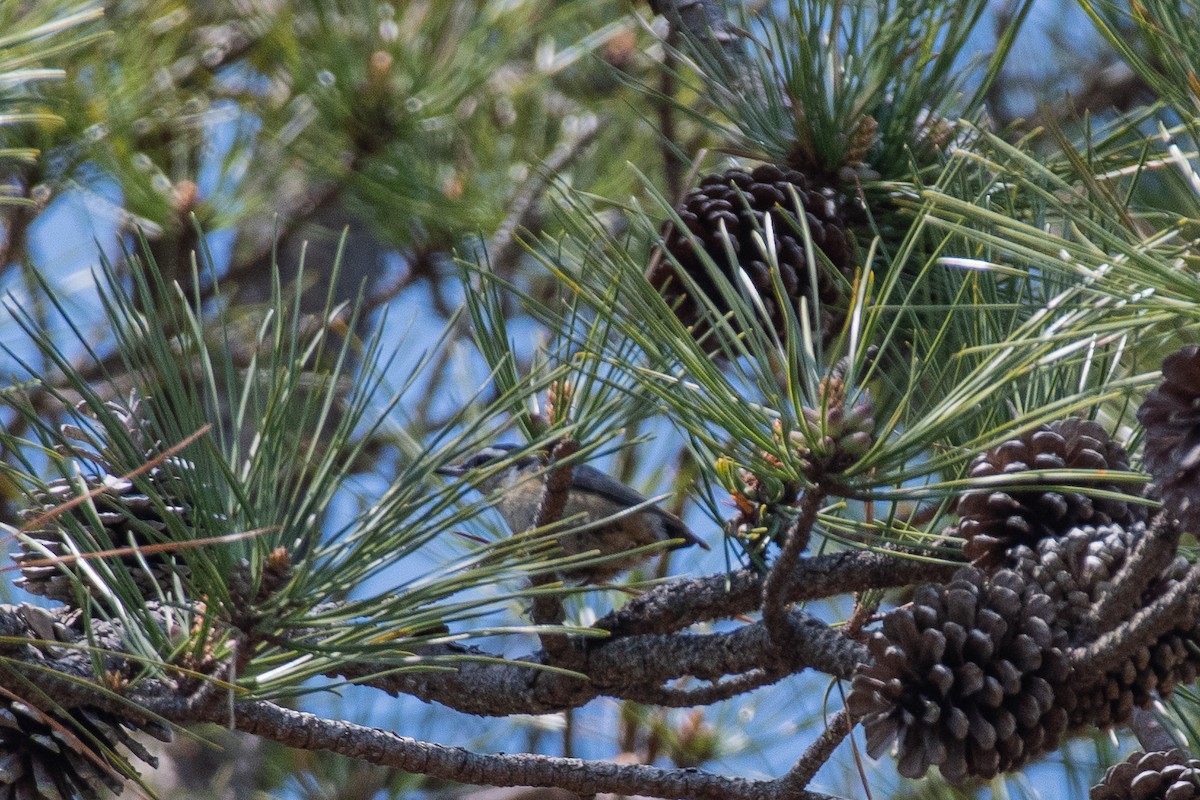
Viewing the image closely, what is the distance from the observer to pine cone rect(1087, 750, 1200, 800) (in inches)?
45.9

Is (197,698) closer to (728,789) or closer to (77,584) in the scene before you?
(77,584)

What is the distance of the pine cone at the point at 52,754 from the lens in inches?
43.8

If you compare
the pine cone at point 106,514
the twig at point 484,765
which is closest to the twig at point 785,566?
the twig at point 484,765

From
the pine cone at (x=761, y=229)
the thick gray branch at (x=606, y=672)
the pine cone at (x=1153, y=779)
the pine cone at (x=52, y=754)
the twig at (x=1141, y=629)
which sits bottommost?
the pine cone at (x=1153, y=779)

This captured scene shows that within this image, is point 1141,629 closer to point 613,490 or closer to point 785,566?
point 785,566

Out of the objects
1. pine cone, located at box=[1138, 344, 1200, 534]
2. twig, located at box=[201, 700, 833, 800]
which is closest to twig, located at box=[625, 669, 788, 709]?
twig, located at box=[201, 700, 833, 800]

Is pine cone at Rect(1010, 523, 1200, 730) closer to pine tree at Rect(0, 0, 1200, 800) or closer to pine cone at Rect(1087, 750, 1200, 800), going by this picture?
pine tree at Rect(0, 0, 1200, 800)

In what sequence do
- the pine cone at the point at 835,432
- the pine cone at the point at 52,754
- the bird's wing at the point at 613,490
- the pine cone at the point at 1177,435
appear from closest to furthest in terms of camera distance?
the pine cone at the point at 1177,435 < the pine cone at the point at 835,432 < the pine cone at the point at 52,754 < the bird's wing at the point at 613,490

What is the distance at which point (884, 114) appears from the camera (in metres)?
1.55

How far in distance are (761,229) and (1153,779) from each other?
648mm

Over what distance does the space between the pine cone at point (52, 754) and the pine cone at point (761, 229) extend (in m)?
0.70

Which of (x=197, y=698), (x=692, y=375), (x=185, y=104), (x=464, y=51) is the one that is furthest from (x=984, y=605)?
(x=185, y=104)

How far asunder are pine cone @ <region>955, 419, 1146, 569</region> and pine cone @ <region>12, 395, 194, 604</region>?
71 centimetres

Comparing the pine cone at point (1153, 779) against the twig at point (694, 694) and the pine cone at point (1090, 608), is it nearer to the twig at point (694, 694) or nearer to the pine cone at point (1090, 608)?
the pine cone at point (1090, 608)
